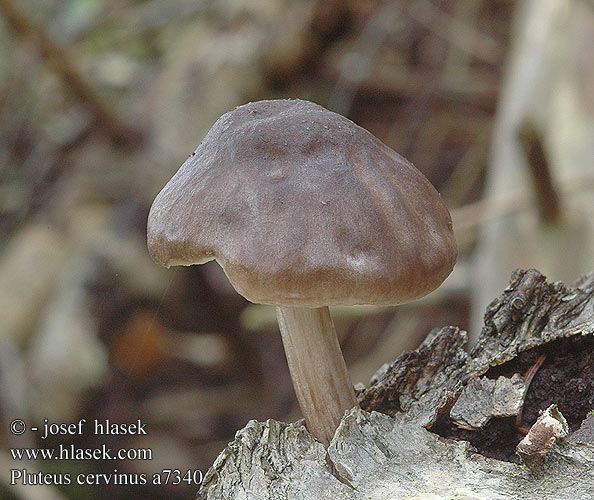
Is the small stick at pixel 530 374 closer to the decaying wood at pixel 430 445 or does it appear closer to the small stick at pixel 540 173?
the decaying wood at pixel 430 445

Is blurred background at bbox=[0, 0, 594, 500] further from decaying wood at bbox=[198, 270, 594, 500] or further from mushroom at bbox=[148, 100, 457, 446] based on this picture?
mushroom at bbox=[148, 100, 457, 446]

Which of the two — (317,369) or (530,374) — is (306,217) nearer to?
(317,369)

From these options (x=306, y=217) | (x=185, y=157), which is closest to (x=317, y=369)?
(x=306, y=217)

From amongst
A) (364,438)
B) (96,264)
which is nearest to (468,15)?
(96,264)

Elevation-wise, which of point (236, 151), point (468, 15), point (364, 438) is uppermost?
point (468, 15)

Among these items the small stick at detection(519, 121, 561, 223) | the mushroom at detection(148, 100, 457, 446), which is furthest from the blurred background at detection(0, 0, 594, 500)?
the mushroom at detection(148, 100, 457, 446)

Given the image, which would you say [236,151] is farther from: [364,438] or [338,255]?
[364,438]

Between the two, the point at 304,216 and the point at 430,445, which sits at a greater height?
the point at 304,216

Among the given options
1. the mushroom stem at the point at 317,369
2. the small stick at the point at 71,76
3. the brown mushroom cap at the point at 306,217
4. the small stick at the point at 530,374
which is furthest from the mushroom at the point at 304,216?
the small stick at the point at 71,76
